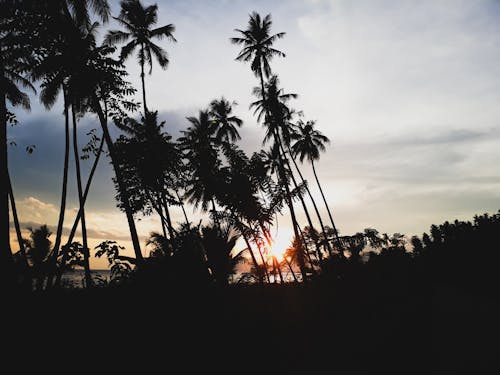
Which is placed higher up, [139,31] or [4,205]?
[139,31]

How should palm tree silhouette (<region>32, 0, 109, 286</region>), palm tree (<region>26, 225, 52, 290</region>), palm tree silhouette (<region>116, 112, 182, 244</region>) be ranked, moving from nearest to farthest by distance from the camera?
palm tree silhouette (<region>32, 0, 109, 286</region>) < palm tree silhouette (<region>116, 112, 182, 244</region>) < palm tree (<region>26, 225, 52, 290</region>)

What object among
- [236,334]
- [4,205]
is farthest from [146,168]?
[236,334]

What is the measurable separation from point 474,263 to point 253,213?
32.3 feet

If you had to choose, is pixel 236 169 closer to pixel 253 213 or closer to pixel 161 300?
pixel 253 213

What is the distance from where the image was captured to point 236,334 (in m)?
4.46

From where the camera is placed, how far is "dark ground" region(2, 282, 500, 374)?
11.5ft

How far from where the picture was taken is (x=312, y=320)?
210 inches

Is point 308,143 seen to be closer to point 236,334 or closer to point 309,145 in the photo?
point 309,145

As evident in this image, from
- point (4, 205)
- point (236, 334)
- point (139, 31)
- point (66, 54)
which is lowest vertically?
point (236, 334)

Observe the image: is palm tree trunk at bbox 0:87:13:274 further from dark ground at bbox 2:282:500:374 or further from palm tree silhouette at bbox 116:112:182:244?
palm tree silhouette at bbox 116:112:182:244

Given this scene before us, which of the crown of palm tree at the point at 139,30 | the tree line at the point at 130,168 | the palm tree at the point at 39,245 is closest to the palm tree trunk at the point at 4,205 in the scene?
the tree line at the point at 130,168

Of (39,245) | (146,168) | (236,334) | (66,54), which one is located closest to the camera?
(236,334)

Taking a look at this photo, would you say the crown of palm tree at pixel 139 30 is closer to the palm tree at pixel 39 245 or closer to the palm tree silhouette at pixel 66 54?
the palm tree silhouette at pixel 66 54

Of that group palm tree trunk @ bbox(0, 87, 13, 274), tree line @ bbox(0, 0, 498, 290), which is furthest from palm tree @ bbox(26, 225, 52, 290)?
palm tree trunk @ bbox(0, 87, 13, 274)
